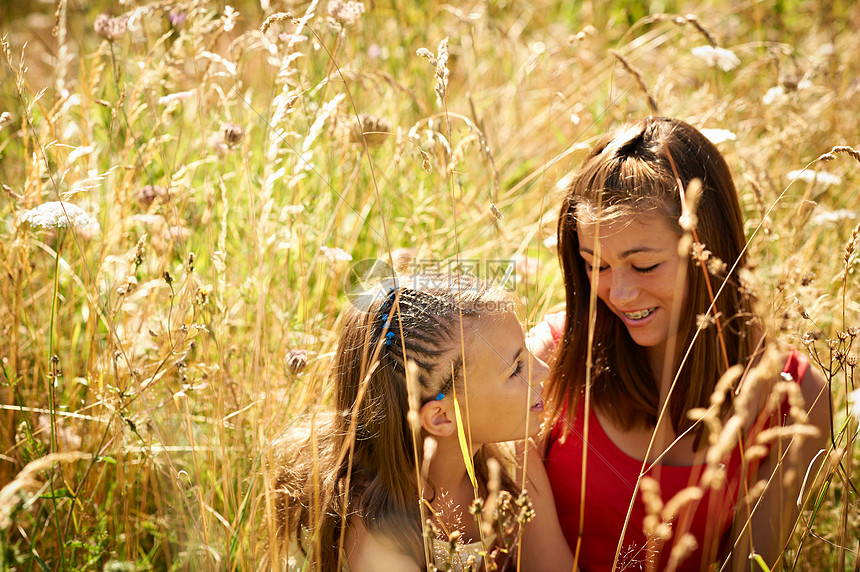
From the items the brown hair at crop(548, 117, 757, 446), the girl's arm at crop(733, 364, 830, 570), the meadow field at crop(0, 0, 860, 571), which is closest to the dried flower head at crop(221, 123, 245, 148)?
the meadow field at crop(0, 0, 860, 571)

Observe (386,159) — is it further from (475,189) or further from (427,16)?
(427,16)

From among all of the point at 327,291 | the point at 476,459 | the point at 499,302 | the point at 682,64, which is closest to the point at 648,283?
the point at 499,302

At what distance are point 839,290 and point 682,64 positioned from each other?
110cm

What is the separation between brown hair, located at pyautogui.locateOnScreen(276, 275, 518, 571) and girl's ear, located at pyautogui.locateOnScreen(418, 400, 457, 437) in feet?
0.07

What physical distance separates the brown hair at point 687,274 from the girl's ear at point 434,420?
31 cm

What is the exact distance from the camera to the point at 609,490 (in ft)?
5.41

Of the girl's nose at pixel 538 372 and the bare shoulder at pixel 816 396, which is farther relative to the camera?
the bare shoulder at pixel 816 396

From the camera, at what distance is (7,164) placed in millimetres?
2273

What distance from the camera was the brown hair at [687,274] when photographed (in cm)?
143

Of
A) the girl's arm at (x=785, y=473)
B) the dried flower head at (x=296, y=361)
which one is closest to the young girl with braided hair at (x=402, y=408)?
the dried flower head at (x=296, y=361)

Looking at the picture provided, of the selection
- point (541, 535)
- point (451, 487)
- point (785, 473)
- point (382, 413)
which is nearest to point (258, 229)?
point (382, 413)

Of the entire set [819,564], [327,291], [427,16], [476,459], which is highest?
[427,16]

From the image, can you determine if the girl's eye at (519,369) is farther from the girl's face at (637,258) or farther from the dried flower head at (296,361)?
the dried flower head at (296,361)

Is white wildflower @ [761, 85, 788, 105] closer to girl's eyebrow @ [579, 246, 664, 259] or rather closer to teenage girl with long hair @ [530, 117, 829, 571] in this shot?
teenage girl with long hair @ [530, 117, 829, 571]
